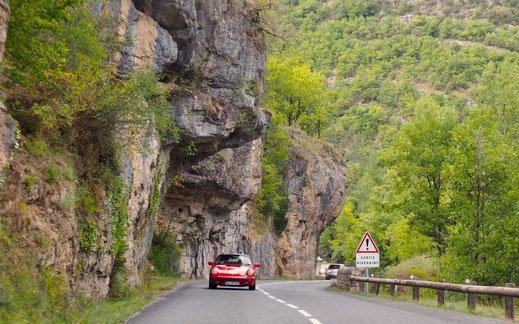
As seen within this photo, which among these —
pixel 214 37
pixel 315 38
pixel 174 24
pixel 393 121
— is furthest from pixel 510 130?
pixel 315 38

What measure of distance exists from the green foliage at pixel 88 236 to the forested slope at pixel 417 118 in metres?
17.7

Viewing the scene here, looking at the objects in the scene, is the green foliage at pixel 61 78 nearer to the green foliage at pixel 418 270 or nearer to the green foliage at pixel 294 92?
the green foliage at pixel 418 270

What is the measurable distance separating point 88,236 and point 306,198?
142 ft

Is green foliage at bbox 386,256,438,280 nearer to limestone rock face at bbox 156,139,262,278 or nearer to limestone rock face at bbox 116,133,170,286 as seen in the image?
limestone rock face at bbox 156,139,262,278

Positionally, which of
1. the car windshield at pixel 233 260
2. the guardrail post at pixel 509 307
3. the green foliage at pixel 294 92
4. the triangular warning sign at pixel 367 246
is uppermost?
the green foliage at pixel 294 92

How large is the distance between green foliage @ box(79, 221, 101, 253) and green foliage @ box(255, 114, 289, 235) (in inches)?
1483

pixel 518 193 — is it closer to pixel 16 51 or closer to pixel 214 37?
pixel 214 37

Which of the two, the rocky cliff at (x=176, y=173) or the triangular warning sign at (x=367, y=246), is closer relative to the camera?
the rocky cliff at (x=176, y=173)

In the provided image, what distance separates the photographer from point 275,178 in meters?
54.1

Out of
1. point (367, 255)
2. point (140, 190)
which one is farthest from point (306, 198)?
point (140, 190)

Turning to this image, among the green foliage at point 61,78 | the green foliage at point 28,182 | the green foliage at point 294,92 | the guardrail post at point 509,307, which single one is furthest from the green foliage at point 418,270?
the green foliage at point 294,92

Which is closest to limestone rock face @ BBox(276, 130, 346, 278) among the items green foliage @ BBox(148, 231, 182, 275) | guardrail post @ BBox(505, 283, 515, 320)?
green foliage @ BBox(148, 231, 182, 275)

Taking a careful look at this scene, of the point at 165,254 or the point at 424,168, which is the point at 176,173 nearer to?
the point at 165,254

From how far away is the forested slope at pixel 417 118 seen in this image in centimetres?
2870
